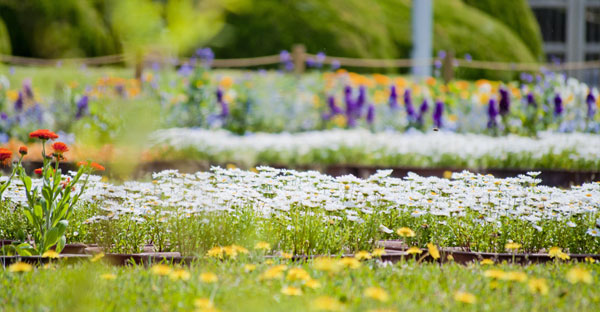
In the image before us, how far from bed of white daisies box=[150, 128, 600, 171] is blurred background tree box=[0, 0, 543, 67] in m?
3.44

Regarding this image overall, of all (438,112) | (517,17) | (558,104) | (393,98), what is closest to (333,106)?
(393,98)

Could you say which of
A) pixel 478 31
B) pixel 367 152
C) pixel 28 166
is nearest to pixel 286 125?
pixel 367 152

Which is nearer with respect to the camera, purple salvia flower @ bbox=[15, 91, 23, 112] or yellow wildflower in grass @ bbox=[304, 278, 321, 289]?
yellow wildflower in grass @ bbox=[304, 278, 321, 289]

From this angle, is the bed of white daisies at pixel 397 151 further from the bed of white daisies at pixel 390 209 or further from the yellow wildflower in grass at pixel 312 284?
the yellow wildflower in grass at pixel 312 284

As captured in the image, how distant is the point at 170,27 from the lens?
1.16 meters

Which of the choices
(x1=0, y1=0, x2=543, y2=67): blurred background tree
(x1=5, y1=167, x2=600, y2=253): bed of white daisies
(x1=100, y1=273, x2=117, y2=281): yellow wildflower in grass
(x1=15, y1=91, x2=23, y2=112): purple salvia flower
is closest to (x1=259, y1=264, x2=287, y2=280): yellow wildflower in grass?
(x1=100, y1=273, x2=117, y2=281): yellow wildflower in grass

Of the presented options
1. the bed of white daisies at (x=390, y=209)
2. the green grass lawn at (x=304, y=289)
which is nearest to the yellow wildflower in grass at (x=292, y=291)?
the green grass lawn at (x=304, y=289)

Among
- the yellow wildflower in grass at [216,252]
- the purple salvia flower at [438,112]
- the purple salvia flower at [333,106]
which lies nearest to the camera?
the yellow wildflower in grass at [216,252]

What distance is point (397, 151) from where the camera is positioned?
261 inches

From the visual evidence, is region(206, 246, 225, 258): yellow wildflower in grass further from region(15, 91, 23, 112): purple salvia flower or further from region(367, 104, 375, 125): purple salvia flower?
region(15, 91, 23, 112): purple salvia flower

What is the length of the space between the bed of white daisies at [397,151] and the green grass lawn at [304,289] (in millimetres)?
3582

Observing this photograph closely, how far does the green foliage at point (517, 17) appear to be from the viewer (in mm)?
18484

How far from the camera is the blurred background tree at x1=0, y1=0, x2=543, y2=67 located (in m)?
12.5

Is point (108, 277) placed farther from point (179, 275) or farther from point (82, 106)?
point (82, 106)
